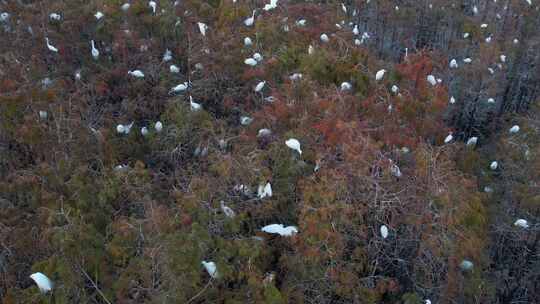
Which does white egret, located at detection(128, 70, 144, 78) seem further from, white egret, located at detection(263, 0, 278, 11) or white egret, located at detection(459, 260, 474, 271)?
white egret, located at detection(459, 260, 474, 271)

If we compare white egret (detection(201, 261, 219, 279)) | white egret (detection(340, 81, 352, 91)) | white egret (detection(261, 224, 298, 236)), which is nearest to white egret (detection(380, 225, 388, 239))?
white egret (detection(261, 224, 298, 236))

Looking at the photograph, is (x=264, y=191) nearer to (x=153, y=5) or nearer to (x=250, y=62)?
(x=250, y=62)

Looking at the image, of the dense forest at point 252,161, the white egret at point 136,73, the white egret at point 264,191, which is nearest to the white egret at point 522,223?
the dense forest at point 252,161

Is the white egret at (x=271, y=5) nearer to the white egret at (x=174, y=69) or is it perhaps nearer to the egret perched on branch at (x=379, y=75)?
the white egret at (x=174, y=69)

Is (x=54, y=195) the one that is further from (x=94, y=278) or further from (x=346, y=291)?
(x=346, y=291)

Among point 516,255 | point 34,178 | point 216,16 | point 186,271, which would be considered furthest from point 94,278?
point 216,16

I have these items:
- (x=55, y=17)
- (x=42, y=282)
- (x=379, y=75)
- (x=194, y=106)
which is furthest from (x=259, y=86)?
(x=55, y=17)
